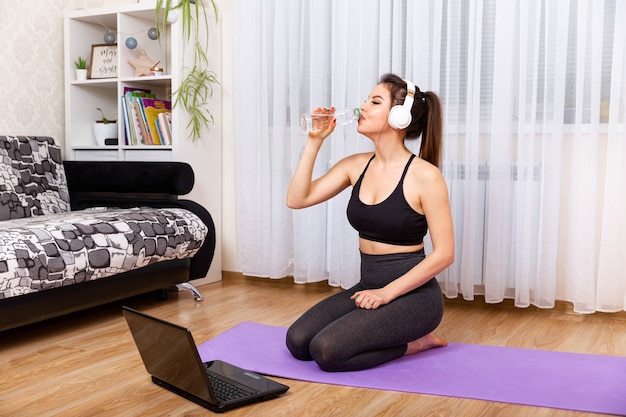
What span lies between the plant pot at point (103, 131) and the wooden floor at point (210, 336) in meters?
0.95

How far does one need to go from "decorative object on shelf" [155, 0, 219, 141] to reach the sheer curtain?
335mm

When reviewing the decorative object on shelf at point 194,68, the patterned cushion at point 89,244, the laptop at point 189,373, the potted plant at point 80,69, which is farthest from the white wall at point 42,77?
the laptop at point 189,373

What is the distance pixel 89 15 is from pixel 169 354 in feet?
7.75

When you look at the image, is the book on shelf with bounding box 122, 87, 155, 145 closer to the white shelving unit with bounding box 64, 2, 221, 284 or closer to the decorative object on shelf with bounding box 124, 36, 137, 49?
the white shelving unit with bounding box 64, 2, 221, 284

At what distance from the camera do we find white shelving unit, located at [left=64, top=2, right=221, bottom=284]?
357 centimetres

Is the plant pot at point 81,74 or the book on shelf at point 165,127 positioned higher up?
the plant pot at point 81,74

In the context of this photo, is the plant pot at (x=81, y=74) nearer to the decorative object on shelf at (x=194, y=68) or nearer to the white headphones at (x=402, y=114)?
the decorative object on shelf at (x=194, y=68)

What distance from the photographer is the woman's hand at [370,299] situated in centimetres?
225

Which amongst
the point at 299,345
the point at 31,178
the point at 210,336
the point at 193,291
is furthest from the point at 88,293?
the point at 299,345

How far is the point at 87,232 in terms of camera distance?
2.68 meters

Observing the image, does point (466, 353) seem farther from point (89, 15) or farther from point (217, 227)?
point (89, 15)

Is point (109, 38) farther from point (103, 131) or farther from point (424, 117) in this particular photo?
point (424, 117)

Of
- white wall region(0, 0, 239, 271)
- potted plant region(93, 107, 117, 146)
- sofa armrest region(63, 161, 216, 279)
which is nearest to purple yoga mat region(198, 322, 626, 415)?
sofa armrest region(63, 161, 216, 279)

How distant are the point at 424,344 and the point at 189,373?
2.83ft
